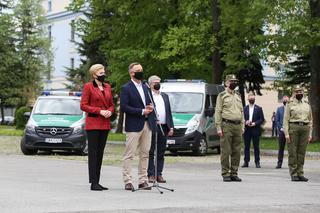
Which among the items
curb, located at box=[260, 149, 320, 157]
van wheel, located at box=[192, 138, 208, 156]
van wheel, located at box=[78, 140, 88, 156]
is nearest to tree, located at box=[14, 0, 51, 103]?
curb, located at box=[260, 149, 320, 157]

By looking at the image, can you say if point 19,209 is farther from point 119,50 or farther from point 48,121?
point 119,50

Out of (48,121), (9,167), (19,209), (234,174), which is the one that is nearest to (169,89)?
(48,121)

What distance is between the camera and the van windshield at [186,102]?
84.2 ft

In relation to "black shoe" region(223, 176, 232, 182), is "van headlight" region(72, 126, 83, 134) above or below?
above

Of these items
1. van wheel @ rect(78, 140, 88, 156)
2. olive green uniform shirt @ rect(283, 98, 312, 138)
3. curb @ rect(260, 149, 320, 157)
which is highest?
olive green uniform shirt @ rect(283, 98, 312, 138)

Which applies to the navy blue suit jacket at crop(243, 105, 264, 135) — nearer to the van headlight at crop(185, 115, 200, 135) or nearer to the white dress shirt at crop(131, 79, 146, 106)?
the van headlight at crop(185, 115, 200, 135)

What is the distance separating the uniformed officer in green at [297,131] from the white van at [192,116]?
925cm

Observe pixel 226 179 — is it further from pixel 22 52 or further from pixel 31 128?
pixel 22 52

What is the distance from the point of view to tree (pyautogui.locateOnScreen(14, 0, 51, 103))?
7075 cm

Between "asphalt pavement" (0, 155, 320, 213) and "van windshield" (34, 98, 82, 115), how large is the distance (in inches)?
273

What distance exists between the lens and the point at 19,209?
31.7 feet

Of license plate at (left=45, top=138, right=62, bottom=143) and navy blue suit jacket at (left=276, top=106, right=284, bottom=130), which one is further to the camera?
license plate at (left=45, top=138, right=62, bottom=143)

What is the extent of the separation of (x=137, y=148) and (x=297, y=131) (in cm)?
427

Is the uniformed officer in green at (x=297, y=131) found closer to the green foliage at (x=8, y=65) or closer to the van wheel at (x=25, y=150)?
the van wheel at (x=25, y=150)
